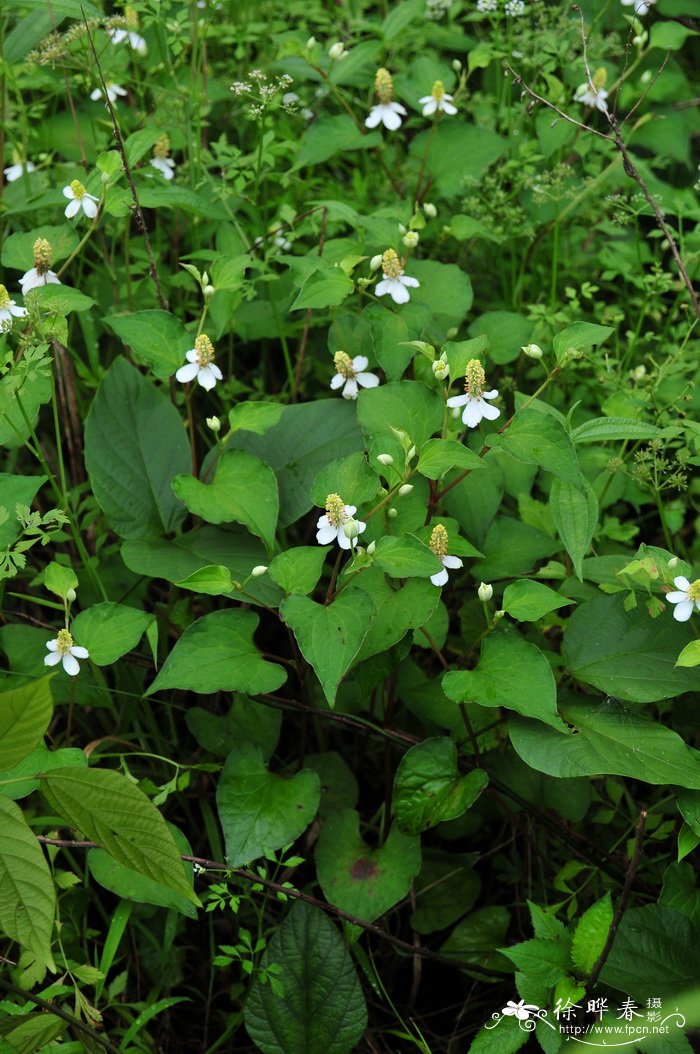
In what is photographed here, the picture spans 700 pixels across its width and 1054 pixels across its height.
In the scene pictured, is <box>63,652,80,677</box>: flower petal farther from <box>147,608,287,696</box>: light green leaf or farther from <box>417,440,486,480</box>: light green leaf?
<box>417,440,486,480</box>: light green leaf

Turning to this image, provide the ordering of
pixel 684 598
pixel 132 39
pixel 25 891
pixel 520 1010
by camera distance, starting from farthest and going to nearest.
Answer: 1. pixel 132 39
2. pixel 684 598
3. pixel 520 1010
4. pixel 25 891

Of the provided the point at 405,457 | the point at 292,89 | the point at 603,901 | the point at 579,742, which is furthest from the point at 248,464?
the point at 292,89

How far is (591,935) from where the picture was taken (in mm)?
1376

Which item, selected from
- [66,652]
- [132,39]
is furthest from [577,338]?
[132,39]

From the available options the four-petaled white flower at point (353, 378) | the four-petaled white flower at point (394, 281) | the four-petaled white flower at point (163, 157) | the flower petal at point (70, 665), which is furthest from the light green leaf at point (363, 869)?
the four-petaled white flower at point (163, 157)

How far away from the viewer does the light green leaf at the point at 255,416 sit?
166 centimetres

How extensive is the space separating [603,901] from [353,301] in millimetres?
1300

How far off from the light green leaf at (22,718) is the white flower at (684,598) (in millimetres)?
899

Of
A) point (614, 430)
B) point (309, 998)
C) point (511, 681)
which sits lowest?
point (309, 998)

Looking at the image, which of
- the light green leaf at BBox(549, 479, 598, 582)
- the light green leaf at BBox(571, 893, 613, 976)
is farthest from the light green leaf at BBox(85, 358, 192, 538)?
the light green leaf at BBox(571, 893, 613, 976)

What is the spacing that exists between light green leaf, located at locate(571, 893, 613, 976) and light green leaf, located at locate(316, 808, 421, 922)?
0.94 feet

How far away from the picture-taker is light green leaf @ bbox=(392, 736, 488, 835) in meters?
1.52

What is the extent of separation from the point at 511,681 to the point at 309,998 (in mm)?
594

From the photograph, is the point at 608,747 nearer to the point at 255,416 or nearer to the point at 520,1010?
the point at 520,1010
